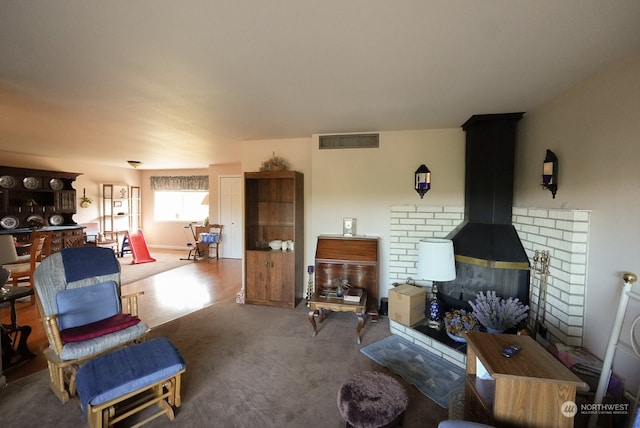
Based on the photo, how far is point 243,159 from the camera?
406cm

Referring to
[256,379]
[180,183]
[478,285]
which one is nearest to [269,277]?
[256,379]

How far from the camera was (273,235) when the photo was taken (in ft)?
13.4

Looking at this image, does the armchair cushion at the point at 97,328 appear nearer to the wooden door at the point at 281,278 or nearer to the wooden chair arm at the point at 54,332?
the wooden chair arm at the point at 54,332

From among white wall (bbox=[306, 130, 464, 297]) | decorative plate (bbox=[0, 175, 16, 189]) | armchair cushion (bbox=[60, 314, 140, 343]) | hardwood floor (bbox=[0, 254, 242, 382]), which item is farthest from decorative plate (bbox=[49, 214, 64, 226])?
white wall (bbox=[306, 130, 464, 297])

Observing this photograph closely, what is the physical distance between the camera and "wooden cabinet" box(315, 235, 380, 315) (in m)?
3.27

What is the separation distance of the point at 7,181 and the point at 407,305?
731cm

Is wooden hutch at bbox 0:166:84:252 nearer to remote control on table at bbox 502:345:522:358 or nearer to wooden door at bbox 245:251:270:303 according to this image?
wooden door at bbox 245:251:270:303

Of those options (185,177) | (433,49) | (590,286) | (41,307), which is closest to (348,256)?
(590,286)

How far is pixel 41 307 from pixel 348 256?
2.72 metres

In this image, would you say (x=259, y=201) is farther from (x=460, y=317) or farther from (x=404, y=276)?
(x=460, y=317)

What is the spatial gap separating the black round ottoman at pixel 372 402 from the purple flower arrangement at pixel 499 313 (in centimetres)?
117

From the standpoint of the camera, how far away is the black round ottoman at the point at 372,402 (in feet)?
4.66

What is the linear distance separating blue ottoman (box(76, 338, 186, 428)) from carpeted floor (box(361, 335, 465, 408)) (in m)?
1.62

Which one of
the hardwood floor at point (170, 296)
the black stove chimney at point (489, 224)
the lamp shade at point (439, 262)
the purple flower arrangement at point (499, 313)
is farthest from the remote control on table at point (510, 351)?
the hardwood floor at point (170, 296)
